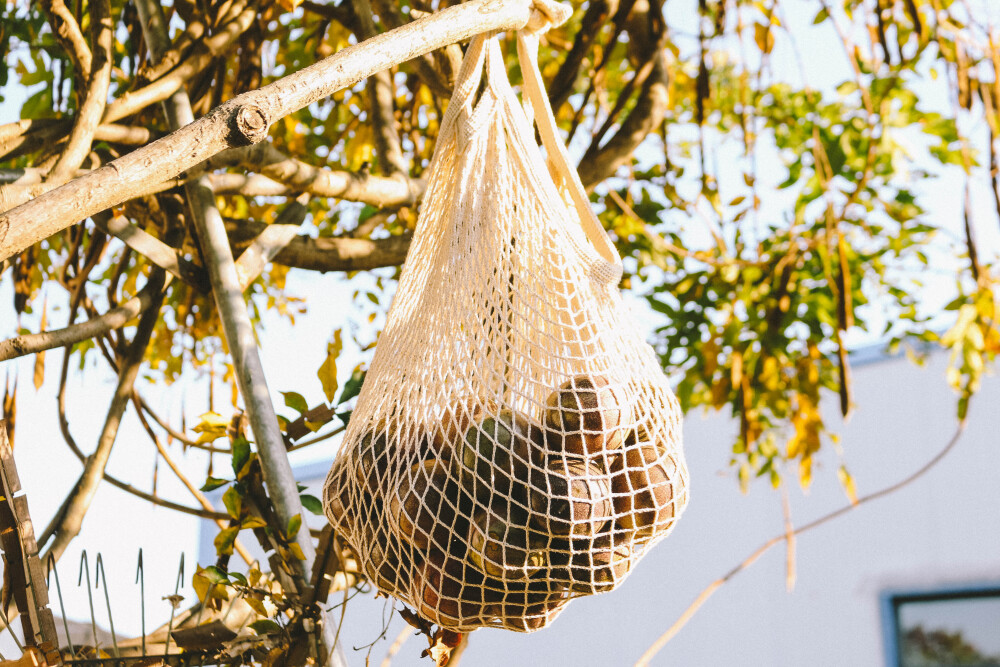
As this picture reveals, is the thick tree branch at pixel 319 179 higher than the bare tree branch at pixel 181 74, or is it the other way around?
the bare tree branch at pixel 181 74

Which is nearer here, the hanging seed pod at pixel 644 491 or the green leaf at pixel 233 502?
the hanging seed pod at pixel 644 491

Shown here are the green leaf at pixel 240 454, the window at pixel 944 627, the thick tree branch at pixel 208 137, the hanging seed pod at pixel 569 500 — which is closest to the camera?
the thick tree branch at pixel 208 137

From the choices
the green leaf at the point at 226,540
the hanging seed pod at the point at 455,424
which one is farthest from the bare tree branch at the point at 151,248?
the hanging seed pod at the point at 455,424

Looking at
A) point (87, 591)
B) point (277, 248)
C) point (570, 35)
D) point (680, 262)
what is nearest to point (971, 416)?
point (680, 262)

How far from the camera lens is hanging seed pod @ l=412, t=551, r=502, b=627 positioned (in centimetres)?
65

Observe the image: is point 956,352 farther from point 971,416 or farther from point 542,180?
point 971,416

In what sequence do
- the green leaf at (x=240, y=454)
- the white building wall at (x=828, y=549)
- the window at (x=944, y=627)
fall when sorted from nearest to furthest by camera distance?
the green leaf at (x=240, y=454) → the window at (x=944, y=627) → the white building wall at (x=828, y=549)

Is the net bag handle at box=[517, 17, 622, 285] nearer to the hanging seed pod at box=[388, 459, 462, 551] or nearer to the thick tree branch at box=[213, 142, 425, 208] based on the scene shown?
the hanging seed pod at box=[388, 459, 462, 551]

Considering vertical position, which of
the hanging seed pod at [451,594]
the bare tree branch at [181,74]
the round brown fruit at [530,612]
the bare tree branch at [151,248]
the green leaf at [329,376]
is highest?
the bare tree branch at [181,74]

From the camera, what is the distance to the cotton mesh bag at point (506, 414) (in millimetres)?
641

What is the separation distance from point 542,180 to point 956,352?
1.20 m

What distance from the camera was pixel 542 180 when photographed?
75cm

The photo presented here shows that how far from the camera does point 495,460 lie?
25.2 inches

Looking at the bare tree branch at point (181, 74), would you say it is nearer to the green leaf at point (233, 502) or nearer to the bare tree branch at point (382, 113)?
the bare tree branch at point (382, 113)
